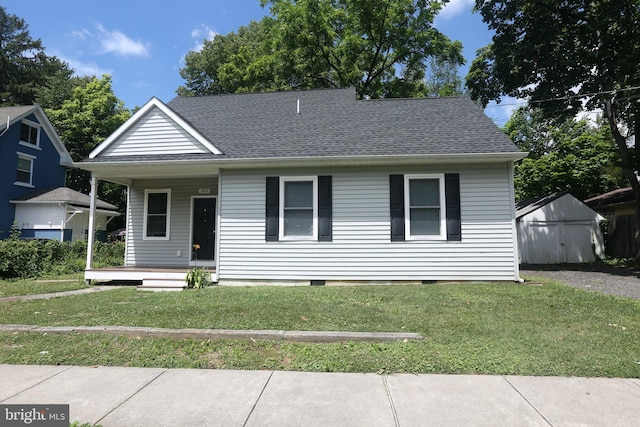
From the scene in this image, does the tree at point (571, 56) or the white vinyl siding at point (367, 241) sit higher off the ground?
the tree at point (571, 56)

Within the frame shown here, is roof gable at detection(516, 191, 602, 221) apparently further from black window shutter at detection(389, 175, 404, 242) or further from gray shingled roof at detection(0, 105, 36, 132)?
gray shingled roof at detection(0, 105, 36, 132)

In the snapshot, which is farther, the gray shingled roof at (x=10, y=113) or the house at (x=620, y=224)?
the gray shingled roof at (x=10, y=113)

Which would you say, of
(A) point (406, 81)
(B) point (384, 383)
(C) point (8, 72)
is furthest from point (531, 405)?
(C) point (8, 72)

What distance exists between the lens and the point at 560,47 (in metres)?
14.6

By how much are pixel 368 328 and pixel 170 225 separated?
8.33 m

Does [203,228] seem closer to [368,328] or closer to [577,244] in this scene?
[368,328]

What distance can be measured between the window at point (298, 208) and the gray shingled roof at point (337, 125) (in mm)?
735

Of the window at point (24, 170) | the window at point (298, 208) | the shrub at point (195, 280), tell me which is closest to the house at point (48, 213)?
the window at point (24, 170)

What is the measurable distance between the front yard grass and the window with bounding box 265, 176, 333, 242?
2.02m

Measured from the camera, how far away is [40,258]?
12.6 metres

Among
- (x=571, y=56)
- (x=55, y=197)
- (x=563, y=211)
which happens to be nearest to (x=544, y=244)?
(x=563, y=211)

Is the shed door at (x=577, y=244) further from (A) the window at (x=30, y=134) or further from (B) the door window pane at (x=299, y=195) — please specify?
(A) the window at (x=30, y=134)

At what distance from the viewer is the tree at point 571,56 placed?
13383 mm

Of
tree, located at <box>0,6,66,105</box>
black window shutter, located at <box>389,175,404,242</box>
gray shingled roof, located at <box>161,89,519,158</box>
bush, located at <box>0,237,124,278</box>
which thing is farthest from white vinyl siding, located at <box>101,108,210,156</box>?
tree, located at <box>0,6,66,105</box>
